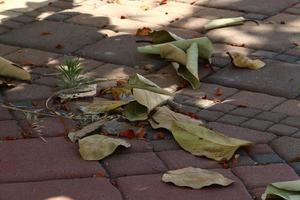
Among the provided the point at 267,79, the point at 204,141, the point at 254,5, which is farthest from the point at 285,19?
the point at 204,141

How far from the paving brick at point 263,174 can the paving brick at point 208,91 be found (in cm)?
88

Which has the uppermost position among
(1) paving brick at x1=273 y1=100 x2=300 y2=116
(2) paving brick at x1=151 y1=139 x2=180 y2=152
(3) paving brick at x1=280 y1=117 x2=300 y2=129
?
(2) paving brick at x1=151 y1=139 x2=180 y2=152

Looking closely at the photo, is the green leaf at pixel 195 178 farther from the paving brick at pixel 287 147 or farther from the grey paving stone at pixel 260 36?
the grey paving stone at pixel 260 36

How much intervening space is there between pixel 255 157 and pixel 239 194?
0.40 m

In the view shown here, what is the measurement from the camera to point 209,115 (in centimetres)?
Result: 400

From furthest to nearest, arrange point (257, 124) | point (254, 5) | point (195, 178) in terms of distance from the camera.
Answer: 1. point (254, 5)
2. point (257, 124)
3. point (195, 178)

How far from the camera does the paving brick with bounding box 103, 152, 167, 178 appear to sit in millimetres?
3408

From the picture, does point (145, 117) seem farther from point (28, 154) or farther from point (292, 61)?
point (292, 61)

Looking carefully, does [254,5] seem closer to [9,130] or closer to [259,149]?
[259,149]

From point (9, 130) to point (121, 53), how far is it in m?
1.38

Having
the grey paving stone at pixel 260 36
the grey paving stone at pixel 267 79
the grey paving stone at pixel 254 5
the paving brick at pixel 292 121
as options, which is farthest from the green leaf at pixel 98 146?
the grey paving stone at pixel 254 5

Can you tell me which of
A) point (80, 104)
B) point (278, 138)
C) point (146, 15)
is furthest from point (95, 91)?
point (146, 15)

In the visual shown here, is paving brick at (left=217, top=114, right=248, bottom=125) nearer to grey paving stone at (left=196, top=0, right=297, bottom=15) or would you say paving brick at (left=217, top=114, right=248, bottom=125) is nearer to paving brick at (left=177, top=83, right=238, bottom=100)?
paving brick at (left=177, top=83, right=238, bottom=100)

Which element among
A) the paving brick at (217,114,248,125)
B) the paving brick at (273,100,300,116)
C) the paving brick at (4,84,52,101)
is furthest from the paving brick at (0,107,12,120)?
the paving brick at (273,100,300,116)
